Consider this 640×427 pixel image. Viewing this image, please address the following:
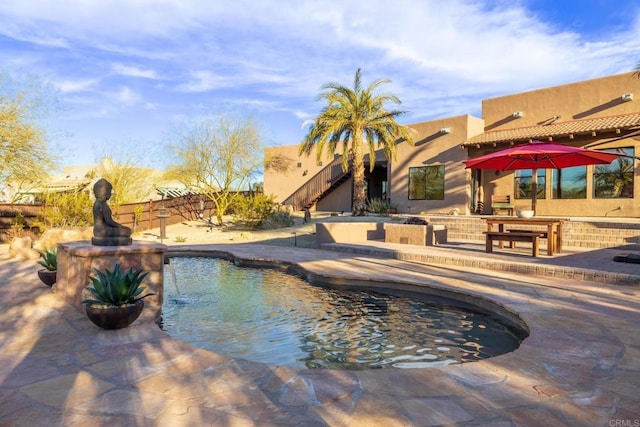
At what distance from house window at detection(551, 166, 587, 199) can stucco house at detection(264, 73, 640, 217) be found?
0.12 ft

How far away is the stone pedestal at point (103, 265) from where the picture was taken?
16.2 feet

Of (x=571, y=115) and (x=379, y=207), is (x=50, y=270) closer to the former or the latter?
(x=379, y=207)

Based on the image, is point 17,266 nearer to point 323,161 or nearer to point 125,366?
point 125,366

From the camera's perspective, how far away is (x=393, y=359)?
4.01m

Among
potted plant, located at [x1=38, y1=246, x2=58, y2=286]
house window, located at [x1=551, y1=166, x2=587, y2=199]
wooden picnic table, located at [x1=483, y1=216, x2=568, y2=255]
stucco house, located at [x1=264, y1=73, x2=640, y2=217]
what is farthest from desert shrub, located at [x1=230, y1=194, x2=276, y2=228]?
potted plant, located at [x1=38, y1=246, x2=58, y2=286]

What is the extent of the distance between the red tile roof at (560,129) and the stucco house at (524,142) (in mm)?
30

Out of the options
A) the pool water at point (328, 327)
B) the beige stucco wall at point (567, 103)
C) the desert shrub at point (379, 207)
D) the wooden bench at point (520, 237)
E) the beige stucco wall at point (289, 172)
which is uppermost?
the beige stucco wall at point (567, 103)

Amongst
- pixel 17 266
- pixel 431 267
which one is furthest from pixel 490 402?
pixel 17 266

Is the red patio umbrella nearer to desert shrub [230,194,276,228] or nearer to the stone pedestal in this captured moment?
the stone pedestal

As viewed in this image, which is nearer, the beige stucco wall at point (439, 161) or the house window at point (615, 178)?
the house window at point (615, 178)

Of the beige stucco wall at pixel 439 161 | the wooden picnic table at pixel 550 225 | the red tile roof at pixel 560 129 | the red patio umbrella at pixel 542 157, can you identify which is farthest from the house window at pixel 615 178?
the wooden picnic table at pixel 550 225

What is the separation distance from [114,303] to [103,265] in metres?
1.04

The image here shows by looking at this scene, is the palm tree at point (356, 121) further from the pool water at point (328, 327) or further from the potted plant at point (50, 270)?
the potted plant at point (50, 270)

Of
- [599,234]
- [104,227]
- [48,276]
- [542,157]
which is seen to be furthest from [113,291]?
[599,234]
